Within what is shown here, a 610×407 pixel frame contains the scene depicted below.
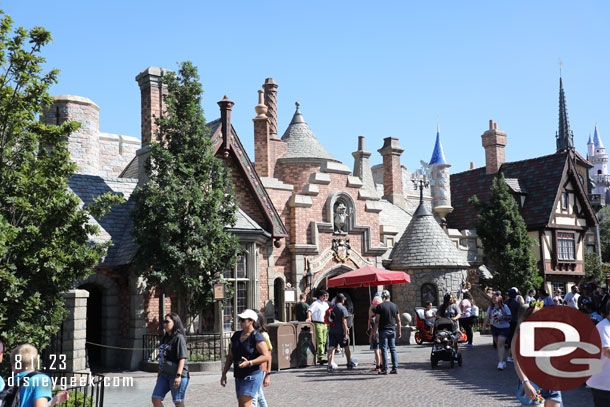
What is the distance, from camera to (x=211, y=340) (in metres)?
18.1

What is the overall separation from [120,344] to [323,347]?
18.6ft

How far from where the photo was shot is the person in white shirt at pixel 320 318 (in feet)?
53.7

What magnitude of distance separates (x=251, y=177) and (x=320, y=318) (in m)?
6.29

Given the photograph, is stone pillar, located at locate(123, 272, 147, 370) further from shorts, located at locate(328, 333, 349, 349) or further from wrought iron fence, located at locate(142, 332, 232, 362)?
shorts, located at locate(328, 333, 349, 349)

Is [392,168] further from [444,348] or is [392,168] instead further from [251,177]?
[444,348]

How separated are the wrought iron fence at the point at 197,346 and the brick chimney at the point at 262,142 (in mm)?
8294

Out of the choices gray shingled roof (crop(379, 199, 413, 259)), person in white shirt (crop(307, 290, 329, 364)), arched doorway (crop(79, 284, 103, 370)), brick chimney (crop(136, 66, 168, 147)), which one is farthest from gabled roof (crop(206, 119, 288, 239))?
gray shingled roof (crop(379, 199, 413, 259))

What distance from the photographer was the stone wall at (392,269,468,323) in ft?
82.4

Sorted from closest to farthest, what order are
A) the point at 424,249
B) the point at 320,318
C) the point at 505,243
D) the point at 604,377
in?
the point at 604,377 < the point at 320,318 < the point at 424,249 < the point at 505,243

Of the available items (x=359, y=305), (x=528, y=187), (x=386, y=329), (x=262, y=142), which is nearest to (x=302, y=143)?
(x=262, y=142)

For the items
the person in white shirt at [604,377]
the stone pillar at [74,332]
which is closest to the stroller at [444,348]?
the stone pillar at [74,332]

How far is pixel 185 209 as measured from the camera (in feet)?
55.9

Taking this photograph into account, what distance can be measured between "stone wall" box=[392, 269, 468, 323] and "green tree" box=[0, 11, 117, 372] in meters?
15.7

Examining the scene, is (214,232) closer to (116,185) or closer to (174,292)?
(174,292)
